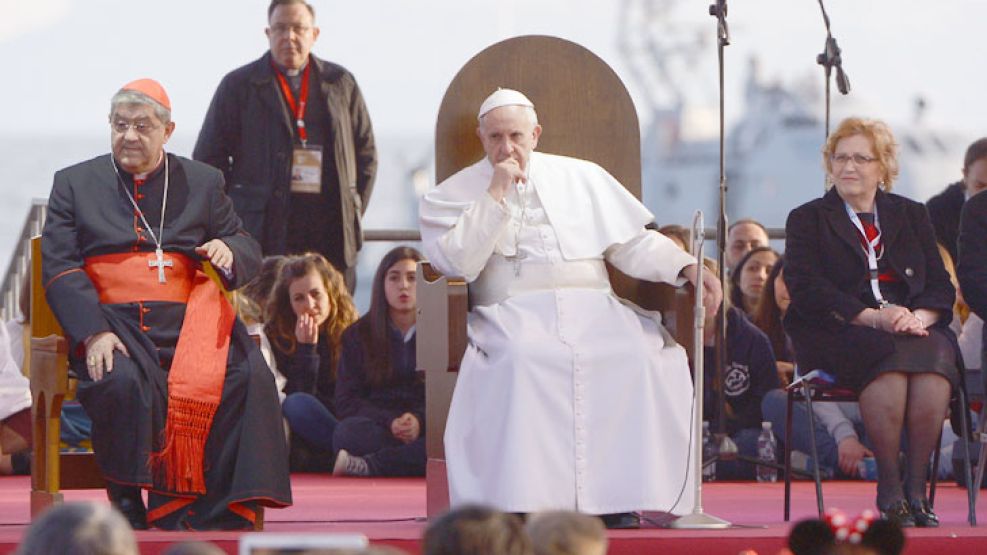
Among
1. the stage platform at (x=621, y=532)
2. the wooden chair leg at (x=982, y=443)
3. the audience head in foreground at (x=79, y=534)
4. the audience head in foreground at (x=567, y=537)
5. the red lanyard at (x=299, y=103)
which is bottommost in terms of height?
the stage platform at (x=621, y=532)

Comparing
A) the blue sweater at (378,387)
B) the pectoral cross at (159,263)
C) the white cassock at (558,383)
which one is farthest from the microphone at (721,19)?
the pectoral cross at (159,263)

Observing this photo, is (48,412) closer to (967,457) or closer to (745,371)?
(967,457)

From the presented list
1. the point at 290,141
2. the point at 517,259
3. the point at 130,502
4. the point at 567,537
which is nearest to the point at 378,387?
the point at 290,141

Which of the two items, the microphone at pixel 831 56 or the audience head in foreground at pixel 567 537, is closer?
the audience head in foreground at pixel 567 537

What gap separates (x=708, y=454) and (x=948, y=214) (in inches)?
65.1

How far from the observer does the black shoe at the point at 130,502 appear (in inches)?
206

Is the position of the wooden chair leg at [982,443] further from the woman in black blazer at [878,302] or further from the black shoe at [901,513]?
the black shoe at [901,513]

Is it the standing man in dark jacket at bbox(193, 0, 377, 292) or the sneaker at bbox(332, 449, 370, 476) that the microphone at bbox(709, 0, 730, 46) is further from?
the sneaker at bbox(332, 449, 370, 476)

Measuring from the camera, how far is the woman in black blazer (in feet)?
18.6

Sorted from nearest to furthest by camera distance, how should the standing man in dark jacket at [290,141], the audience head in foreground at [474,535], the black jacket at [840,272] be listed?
the audience head in foreground at [474,535] → the black jacket at [840,272] → the standing man in dark jacket at [290,141]

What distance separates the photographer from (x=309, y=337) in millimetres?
7797

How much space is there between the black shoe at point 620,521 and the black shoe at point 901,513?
727mm

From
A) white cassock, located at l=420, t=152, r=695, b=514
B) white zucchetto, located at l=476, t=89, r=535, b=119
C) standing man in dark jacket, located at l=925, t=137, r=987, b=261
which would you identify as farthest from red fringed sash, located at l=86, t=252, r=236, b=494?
standing man in dark jacket, located at l=925, t=137, r=987, b=261

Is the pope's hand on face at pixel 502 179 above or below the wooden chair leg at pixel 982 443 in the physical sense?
above
